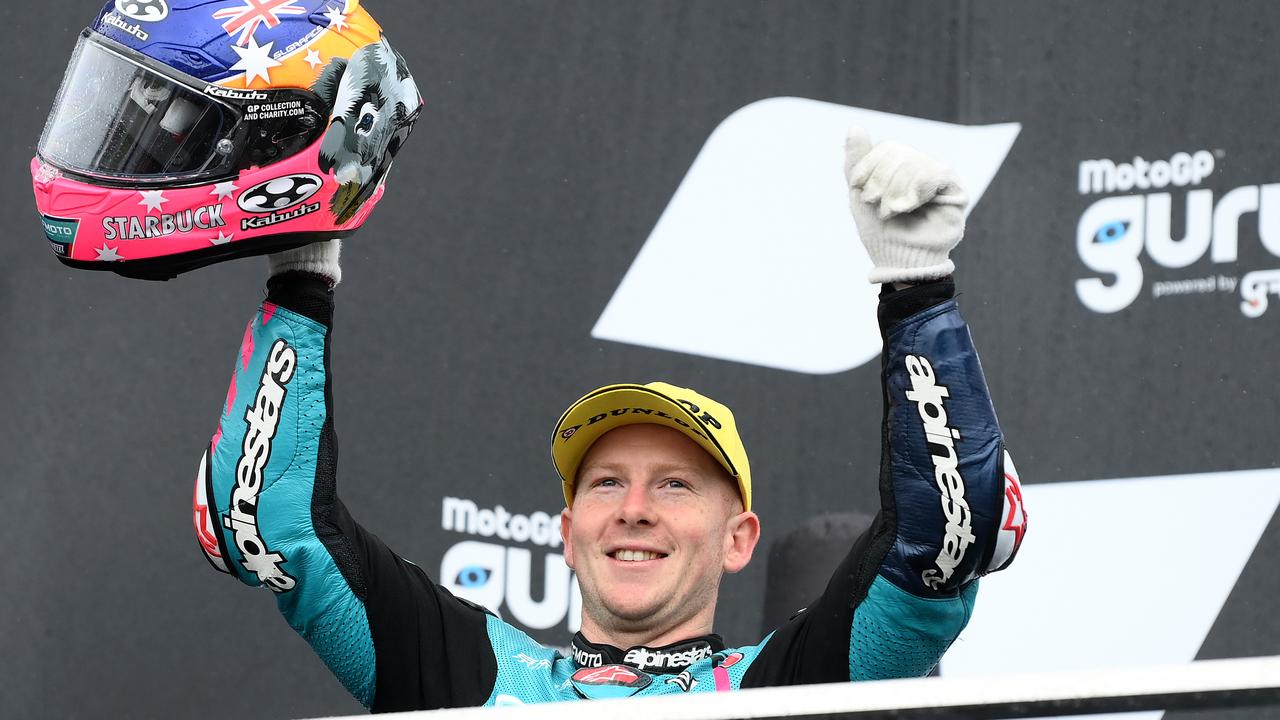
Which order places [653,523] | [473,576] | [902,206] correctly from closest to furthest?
[902,206] < [653,523] < [473,576]

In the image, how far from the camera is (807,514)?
8.74 feet

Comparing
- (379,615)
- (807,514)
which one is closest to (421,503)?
(807,514)

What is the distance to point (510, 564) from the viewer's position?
101 inches

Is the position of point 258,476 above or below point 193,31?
below

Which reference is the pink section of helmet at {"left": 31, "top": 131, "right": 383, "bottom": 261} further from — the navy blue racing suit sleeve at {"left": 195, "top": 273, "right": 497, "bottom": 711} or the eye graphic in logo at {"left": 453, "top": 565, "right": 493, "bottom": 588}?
the eye graphic in logo at {"left": 453, "top": 565, "right": 493, "bottom": 588}

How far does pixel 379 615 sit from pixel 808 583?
2.51 feet

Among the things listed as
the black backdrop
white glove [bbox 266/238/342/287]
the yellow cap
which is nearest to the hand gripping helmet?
white glove [bbox 266/238/342/287]

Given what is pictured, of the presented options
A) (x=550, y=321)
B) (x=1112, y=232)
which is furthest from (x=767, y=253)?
(x=1112, y=232)

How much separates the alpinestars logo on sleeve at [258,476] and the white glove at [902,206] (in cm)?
60

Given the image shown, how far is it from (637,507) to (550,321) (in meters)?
0.92

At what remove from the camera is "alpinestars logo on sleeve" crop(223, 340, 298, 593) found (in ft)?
5.22

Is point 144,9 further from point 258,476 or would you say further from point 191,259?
point 258,476

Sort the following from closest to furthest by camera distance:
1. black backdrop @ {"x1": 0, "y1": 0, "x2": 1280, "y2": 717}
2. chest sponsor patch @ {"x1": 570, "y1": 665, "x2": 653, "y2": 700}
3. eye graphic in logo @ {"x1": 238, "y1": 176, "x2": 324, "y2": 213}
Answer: eye graphic in logo @ {"x1": 238, "y1": 176, "x2": 324, "y2": 213}
chest sponsor patch @ {"x1": 570, "y1": 665, "x2": 653, "y2": 700}
black backdrop @ {"x1": 0, "y1": 0, "x2": 1280, "y2": 717}

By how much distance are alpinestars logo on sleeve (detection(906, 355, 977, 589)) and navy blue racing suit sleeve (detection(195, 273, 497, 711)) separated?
1.72ft
